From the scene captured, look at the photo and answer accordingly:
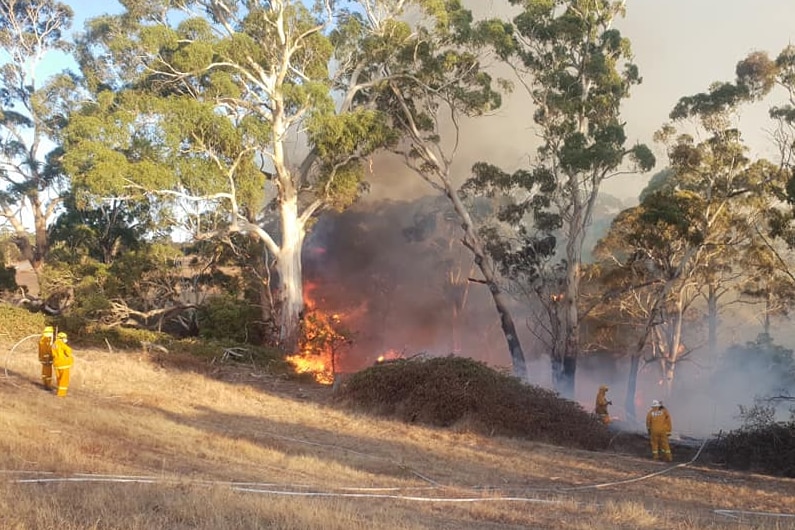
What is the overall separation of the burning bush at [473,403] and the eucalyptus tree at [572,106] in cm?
861

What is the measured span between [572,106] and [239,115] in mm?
13592

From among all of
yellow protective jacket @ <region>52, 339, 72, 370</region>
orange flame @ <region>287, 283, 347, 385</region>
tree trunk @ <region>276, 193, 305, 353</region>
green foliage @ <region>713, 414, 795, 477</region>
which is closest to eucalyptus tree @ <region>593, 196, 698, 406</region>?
green foliage @ <region>713, 414, 795, 477</region>

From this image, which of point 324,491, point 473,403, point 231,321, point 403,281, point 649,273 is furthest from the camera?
point 403,281

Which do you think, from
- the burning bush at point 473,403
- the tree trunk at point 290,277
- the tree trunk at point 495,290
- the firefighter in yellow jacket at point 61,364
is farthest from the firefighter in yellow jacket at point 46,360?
the tree trunk at point 495,290

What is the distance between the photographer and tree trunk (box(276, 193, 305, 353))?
28.3 m

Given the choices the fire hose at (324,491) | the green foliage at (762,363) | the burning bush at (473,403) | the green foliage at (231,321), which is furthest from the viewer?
the green foliage at (762,363)

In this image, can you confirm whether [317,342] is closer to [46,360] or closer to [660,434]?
[46,360]

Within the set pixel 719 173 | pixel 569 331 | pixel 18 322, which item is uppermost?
pixel 719 173

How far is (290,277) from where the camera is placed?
28.9 meters

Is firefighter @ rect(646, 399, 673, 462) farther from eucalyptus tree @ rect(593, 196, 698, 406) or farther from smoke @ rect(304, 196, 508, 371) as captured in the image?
smoke @ rect(304, 196, 508, 371)

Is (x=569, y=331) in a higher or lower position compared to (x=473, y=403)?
higher

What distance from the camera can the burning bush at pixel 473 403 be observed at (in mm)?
17062

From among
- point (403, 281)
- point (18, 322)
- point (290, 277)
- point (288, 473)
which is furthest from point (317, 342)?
point (288, 473)

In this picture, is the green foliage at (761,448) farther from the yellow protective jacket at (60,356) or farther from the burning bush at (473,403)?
the yellow protective jacket at (60,356)
